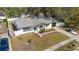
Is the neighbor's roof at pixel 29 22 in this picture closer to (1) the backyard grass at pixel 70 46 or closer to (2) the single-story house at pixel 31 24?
(2) the single-story house at pixel 31 24

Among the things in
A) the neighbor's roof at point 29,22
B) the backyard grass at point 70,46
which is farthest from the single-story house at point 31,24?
the backyard grass at point 70,46

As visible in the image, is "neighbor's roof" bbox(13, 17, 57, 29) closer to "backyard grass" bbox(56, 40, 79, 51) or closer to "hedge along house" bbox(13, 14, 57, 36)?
"hedge along house" bbox(13, 14, 57, 36)

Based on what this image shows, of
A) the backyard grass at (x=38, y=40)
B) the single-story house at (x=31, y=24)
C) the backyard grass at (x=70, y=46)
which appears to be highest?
the single-story house at (x=31, y=24)

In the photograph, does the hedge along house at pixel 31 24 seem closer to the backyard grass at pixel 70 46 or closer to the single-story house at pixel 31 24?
the single-story house at pixel 31 24

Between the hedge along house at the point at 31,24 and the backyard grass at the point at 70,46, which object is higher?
the hedge along house at the point at 31,24

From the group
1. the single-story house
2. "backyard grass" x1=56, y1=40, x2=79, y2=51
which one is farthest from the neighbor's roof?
"backyard grass" x1=56, y1=40, x2=79, y2=51

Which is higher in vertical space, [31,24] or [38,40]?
[31,24]

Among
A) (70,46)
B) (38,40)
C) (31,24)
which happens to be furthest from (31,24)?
(70,46)

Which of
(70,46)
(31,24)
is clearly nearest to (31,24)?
(31,24)

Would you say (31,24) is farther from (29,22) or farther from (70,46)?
(70,46)
